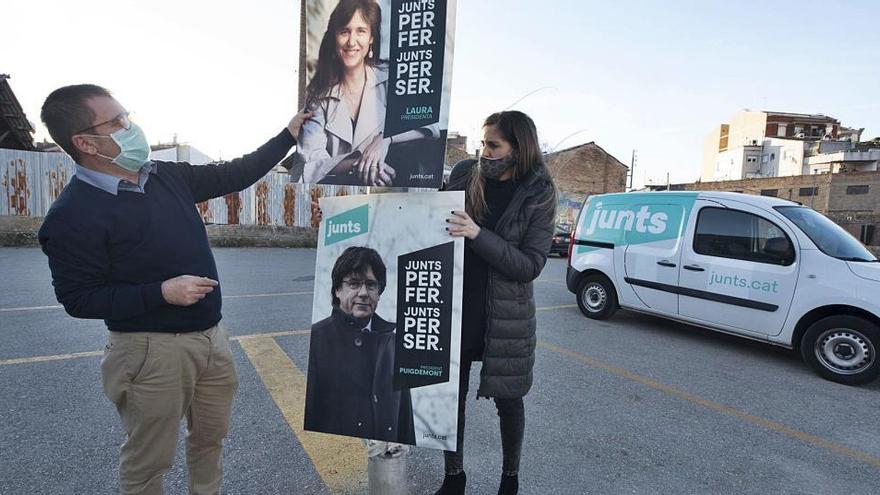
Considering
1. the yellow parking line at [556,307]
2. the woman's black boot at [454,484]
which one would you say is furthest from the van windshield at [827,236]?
the woman's black boot at [454,484]

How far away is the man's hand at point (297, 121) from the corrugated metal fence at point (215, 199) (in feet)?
28.1

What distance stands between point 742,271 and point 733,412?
2.04m

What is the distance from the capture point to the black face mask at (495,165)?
2.13 metres

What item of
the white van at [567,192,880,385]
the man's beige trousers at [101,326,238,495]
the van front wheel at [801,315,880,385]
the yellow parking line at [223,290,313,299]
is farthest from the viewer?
the yellow parking line at [223,290,313,299]

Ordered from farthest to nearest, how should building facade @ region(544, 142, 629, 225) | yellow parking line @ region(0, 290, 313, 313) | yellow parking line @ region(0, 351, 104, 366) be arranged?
building facade @ region(544, 142, 629, 225) → yellow parking line @ region(0, 290, 313, 313) → yellow parking line @ region(0, 351, 104, 366)

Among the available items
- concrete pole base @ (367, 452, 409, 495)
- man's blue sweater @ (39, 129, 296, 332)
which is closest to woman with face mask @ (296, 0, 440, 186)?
man's blue sweater @ (39, 129, 296, 332)

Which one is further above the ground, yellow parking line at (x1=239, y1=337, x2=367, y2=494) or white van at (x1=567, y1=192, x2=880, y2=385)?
white van at (x1=567, y1=192, x2=880, y2=385)

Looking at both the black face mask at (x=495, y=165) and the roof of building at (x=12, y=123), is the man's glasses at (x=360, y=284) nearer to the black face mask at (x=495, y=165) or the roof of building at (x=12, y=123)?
the black face mask at (x=495, y=165)

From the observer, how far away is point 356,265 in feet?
6.65

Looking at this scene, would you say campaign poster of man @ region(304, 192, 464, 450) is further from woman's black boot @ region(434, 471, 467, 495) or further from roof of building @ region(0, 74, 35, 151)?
roof of building @ region(0, 74, 35, 151)

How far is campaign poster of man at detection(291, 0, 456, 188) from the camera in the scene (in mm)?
1812

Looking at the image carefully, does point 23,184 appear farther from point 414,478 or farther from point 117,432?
point 414,478

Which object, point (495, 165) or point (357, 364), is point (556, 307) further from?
point (357, 364)

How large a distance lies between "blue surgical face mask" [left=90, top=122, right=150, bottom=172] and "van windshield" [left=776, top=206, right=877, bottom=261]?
19.1 feet
